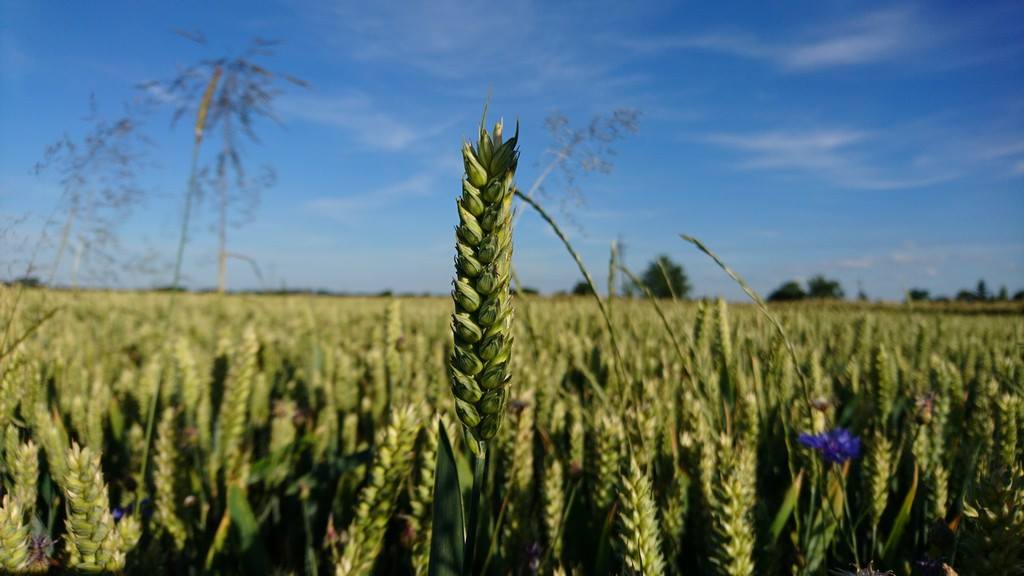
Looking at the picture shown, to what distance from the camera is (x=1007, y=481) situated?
73 cm

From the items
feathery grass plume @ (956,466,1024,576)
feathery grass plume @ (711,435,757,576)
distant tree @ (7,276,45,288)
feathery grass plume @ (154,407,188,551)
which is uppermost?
distant tree @ (7,276,45,288)

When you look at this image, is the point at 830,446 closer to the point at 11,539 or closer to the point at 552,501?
the point at 552,501

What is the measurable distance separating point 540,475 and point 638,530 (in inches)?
31.4

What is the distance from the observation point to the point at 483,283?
60cm

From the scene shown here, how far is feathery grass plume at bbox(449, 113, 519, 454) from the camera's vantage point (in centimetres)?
60

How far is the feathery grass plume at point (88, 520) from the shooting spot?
2.56ft

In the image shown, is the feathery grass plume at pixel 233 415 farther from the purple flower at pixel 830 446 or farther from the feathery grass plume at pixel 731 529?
the purple flower at pixel 830 446

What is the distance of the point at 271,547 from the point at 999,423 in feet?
6.37

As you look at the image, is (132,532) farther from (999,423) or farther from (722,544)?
(999,423)

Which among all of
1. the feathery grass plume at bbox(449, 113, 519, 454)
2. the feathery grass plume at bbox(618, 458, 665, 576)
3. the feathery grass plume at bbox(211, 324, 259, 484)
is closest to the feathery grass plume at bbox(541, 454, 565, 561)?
the feathery grass plume at bbox(618, 458, 665, 576)

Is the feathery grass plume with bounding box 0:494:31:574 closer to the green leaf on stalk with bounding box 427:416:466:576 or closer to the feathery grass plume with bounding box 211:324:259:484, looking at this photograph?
the green leaf on stalk with bounding box 427:416:466:576

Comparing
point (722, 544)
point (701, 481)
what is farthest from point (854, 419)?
point (722, 544)

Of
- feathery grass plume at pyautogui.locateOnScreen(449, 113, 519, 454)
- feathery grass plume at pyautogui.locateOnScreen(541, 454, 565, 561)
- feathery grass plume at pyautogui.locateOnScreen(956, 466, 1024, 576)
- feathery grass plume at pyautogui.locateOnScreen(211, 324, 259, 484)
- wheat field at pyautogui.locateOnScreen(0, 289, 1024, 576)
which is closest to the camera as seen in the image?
feathery grass plume at pyautogui.locateOnScreen(449, 113, 519, 454)

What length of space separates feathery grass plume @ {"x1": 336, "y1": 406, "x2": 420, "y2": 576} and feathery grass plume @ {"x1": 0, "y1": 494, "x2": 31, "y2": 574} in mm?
433
